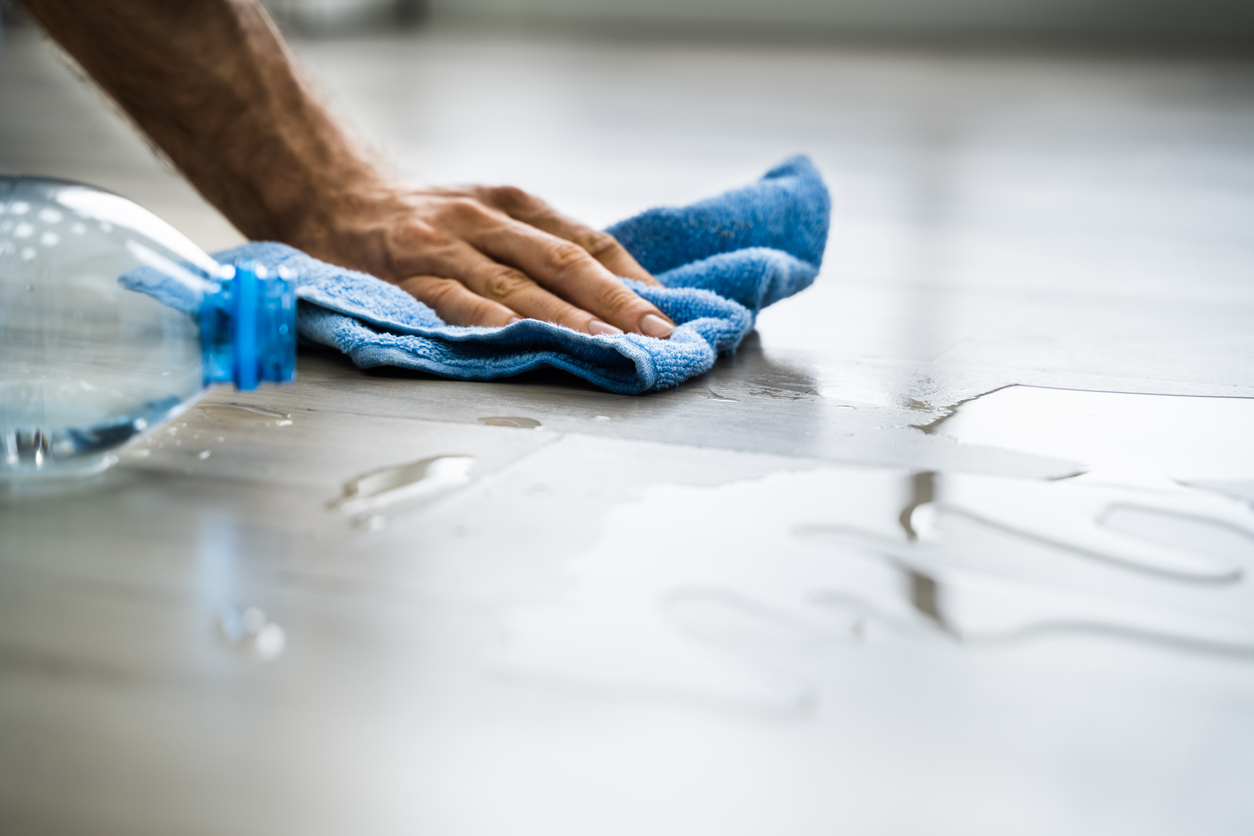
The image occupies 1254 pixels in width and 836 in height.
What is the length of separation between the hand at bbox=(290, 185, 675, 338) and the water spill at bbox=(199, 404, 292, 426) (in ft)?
0.78

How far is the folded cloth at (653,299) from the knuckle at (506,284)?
6cm

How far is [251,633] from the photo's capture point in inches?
21.4

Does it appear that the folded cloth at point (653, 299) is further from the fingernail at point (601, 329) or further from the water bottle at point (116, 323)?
the water bottle at point (116, 323)

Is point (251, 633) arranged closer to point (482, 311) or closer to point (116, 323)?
point (116, 323)

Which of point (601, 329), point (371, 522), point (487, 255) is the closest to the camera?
point (371, 522)

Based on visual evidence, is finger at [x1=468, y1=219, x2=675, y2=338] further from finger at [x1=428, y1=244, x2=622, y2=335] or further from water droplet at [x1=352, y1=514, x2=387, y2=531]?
water droplet at [x1=352, y1=514, x2=387, y2=531]

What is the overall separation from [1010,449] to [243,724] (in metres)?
0.54

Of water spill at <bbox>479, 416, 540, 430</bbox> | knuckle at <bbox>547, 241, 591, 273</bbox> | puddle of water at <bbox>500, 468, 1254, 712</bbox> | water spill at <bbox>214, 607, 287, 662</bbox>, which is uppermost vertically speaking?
knuckle at <bbox>547, 241, 591, 273</bbox>

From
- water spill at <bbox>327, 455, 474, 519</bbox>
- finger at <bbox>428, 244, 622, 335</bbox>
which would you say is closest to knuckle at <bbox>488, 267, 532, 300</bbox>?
finger at <bbox>428, 244, 622, 335</bbox>

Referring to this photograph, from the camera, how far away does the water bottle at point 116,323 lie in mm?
711

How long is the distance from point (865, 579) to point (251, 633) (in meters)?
0.30

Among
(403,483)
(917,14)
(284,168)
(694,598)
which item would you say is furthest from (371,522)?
(917,14)

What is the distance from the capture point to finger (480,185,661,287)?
43.9 inches

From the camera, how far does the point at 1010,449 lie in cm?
82
